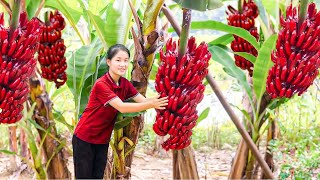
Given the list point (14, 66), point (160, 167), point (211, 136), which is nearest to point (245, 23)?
point (14, 66)

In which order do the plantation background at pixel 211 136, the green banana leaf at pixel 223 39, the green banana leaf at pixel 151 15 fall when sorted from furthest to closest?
the plantation background at pixel 211 136 < the green banana leaf at pixel 223 39 < the green banana leaf at pixel 151 15

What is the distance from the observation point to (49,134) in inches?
63.8

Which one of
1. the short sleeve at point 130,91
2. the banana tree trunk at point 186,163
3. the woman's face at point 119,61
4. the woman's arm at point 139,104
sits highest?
the woman's face at point 119,61

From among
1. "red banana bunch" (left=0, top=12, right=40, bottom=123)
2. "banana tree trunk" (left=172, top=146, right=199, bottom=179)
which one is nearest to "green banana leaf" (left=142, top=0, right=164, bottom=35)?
"red banana bunch" (left=0, top=12, right=40, bottom=123)

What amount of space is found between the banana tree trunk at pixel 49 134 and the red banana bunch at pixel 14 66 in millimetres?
582

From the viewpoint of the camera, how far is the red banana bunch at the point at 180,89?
3.10 ft

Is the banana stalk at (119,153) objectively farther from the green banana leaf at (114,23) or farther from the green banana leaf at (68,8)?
the green banana leaf at (68,8)

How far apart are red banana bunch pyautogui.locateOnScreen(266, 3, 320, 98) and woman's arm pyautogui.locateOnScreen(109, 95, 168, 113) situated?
0.22 m

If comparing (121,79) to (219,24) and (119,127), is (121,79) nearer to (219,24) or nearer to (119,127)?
(119,127)

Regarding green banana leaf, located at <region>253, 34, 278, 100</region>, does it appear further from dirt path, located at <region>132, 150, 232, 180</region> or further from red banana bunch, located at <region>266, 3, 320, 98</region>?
dirt path, located at <region>132, 150, 232, 180</region>

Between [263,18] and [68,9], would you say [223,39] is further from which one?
[68,9]

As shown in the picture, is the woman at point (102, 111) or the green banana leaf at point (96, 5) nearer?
the woman at point (102, 111)

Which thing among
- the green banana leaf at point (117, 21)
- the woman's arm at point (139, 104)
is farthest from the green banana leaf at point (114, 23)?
the woman's arm at point (139, 104)

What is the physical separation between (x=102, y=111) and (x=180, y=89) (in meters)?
0.32
